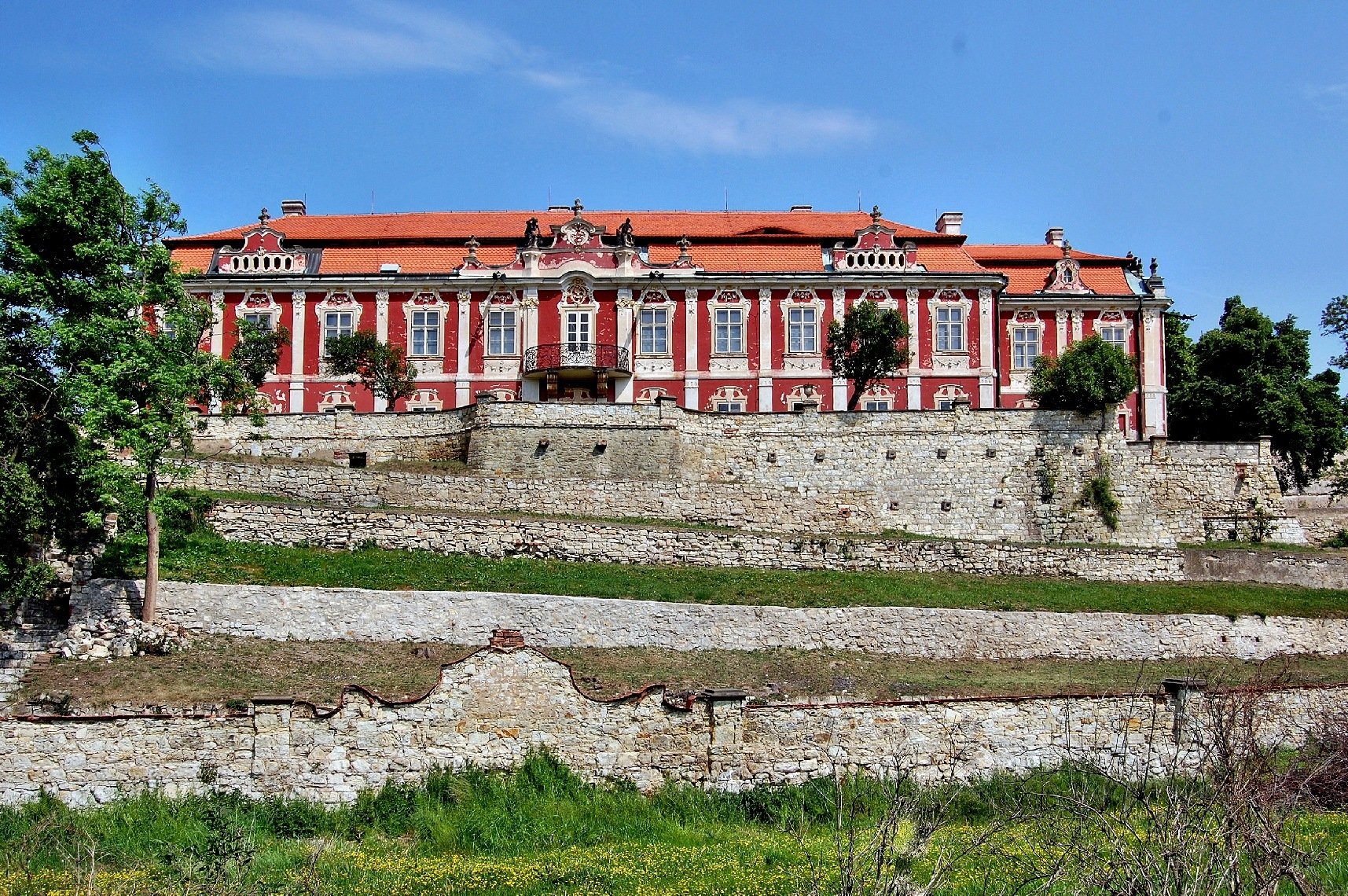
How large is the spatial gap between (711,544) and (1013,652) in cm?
850

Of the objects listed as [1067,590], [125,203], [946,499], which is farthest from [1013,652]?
[125,203]

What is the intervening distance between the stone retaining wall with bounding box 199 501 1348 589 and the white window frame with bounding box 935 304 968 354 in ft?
51.7

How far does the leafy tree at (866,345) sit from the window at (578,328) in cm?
976

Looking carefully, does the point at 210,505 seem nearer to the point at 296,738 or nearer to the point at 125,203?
the point at 125,203

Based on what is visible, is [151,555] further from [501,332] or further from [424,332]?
[501,332]

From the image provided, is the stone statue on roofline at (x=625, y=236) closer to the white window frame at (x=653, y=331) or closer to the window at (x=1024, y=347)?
the white window frame at (x=653, y=331)

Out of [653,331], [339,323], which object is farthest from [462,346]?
[653,331]

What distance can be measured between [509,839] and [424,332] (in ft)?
115

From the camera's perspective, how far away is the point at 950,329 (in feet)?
168

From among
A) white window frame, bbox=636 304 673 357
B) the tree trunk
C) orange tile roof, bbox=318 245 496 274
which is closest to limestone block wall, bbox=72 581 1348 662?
the tree trunk

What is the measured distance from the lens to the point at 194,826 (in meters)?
18.1

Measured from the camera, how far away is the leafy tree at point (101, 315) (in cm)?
2811

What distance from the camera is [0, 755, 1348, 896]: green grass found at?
1545 cm

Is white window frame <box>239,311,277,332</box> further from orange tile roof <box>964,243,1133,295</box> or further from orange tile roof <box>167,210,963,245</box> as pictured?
orange tile roof <box>964,243,1133,295</box>
